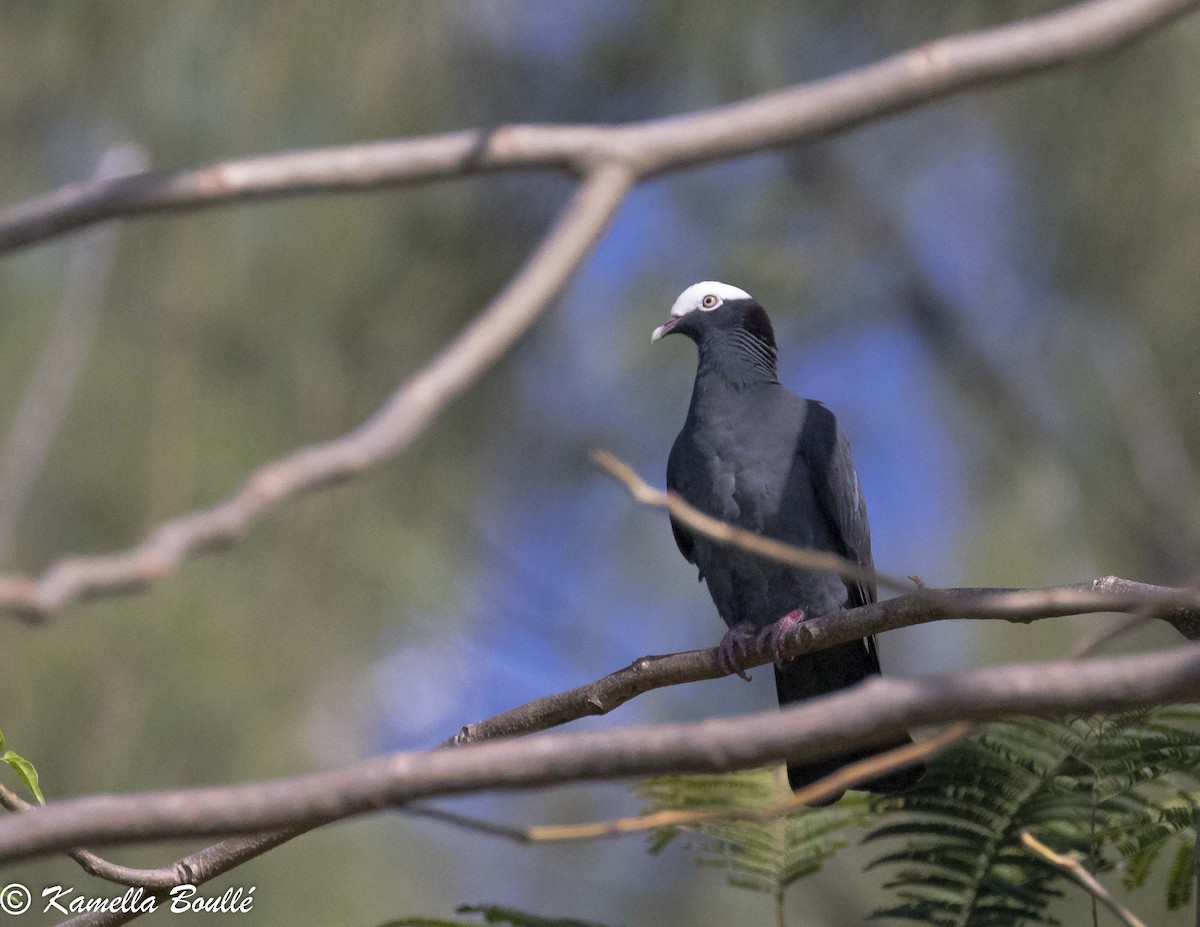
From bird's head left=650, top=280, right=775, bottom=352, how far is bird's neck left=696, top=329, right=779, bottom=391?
0.05ft

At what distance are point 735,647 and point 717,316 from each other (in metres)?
0.98

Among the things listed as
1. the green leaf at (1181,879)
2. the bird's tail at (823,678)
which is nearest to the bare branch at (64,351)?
the bird's tail at (823,678)

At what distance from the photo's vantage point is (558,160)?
3.52 feet

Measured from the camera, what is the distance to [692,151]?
1.05m

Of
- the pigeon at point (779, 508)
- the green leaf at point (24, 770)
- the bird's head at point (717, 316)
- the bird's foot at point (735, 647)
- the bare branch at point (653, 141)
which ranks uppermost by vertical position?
the bird's head at point (717, 316)

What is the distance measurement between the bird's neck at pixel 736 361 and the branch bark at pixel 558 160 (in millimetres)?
1966

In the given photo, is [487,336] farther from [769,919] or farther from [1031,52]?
[769,919]

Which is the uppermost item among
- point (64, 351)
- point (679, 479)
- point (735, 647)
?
point (64, 351)

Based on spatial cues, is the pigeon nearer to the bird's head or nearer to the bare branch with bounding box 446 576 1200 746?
the bird's head

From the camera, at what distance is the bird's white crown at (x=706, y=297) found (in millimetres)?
3250

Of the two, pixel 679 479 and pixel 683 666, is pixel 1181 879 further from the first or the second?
pixel 679 479

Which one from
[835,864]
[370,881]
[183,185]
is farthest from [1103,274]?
[183,185]

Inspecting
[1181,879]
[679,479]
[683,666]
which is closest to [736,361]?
[679,479]

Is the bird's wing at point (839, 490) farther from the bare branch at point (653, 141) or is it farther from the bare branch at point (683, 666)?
the bare branch at point (653, 141)
